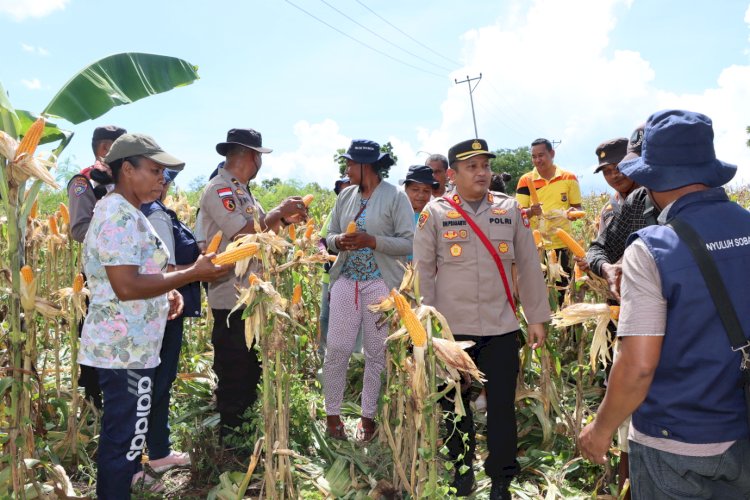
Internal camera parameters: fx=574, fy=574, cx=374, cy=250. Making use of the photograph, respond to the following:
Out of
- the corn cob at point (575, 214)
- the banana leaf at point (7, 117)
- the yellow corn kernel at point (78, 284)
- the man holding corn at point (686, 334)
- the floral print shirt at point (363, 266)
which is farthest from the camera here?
the corn cob at point (575, 214)

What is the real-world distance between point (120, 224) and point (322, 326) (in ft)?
9.14

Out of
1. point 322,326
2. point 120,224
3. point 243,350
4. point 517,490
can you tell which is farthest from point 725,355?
point 322,326

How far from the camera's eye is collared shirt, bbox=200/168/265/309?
11.3ft

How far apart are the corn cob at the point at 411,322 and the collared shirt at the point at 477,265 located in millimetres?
1004

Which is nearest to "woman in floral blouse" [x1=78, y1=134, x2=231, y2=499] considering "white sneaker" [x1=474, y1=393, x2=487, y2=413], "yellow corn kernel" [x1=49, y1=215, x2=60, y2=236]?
"white sneaker" [x1=474, y1=393, x2=487, y2=413]

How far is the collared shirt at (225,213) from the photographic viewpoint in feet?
11.3

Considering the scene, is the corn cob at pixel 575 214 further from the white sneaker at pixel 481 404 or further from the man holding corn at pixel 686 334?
the man holding corn at pixel 686 334

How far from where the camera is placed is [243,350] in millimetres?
3537

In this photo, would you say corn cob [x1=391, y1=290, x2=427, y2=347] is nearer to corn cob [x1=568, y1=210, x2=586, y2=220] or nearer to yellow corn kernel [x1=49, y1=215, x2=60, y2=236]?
corn cob [x1=568, y1=210, x2=586, y2=220]

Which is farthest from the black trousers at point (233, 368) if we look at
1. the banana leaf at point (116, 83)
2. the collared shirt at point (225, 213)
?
the banana leaf at point (116, 83)

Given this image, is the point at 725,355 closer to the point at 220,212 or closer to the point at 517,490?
the point at 517,490

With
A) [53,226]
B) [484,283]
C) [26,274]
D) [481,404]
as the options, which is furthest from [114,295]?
[53,226]

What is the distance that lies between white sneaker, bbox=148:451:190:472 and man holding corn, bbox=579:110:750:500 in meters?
2.70

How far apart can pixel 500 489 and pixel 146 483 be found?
6.69 ft
